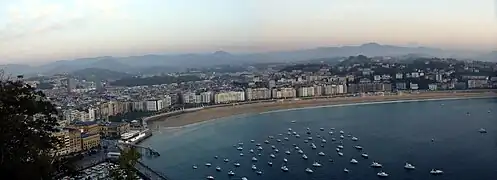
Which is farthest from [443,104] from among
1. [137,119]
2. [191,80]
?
[191,80]

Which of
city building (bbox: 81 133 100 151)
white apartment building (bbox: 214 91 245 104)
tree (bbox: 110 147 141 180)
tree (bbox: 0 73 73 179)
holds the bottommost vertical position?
city building (bbox: 81 133 100 151)

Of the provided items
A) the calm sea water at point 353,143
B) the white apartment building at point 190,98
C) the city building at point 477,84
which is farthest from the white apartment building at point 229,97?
the city building at point 477,84

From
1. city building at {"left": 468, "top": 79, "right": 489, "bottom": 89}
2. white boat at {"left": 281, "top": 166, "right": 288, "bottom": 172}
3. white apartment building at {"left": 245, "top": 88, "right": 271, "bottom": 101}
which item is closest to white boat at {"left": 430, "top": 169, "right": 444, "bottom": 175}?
white boat at {"left": 281, "top": 166, "right": 288, "bottom": 172}

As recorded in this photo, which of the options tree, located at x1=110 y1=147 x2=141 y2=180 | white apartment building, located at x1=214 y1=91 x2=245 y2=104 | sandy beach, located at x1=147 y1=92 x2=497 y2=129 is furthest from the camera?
white apartment building, located at x1=214 y1=91 x2=245 y2=104

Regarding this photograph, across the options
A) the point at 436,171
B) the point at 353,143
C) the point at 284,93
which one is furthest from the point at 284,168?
the point at 284,93

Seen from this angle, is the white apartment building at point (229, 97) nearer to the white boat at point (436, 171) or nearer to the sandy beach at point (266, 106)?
the sandy beach at point (266, 106)

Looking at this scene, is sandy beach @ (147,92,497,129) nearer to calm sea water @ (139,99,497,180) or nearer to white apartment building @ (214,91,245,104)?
calm sea water @ (139,99,497,180)
